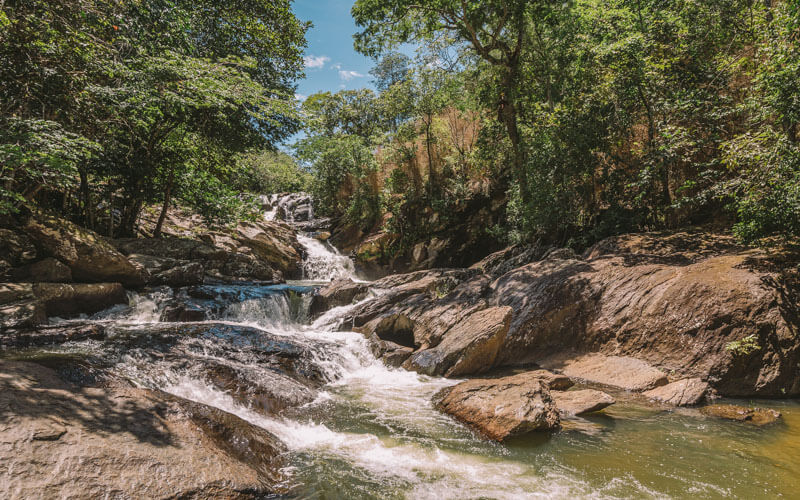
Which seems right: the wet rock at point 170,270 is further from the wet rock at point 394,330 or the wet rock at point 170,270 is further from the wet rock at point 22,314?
the wet rock at point 394,330

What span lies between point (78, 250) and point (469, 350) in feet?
30.4

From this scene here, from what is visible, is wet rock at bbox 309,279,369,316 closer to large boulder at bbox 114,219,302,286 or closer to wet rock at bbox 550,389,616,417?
large boulder at bbox 114,219,302,286

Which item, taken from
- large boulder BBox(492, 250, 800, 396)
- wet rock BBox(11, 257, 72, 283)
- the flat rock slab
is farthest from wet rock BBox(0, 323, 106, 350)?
the flat rock slab

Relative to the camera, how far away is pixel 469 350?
6.94m

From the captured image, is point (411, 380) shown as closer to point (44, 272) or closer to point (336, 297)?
point (336, 297)

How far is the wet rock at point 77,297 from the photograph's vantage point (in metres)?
7.18

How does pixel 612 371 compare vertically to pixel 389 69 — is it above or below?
below

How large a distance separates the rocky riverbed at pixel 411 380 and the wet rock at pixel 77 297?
2.1 inches

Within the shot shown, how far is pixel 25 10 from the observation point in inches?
231

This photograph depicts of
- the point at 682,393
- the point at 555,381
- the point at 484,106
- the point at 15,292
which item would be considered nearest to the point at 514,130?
the point at 484,106

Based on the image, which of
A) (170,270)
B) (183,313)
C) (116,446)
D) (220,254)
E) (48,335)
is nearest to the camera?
(116,446)

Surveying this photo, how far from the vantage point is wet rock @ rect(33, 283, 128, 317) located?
23.6 feet

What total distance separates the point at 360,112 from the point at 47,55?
25521 mm

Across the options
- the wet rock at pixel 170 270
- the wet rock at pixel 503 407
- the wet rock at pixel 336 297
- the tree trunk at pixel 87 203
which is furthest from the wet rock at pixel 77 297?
the wet rock at pixel 503 407
